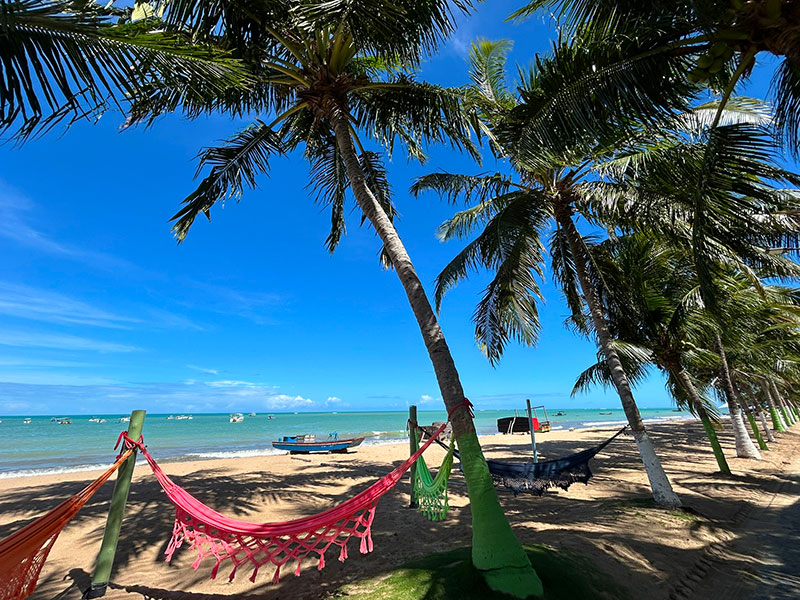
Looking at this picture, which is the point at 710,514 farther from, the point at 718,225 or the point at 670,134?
the point at 670,134

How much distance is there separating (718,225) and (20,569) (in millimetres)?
5689

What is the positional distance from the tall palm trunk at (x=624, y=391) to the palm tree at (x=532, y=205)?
0.04ft

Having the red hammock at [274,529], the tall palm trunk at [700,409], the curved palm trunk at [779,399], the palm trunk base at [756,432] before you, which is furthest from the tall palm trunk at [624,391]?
the curved palm trunk at [779,399]

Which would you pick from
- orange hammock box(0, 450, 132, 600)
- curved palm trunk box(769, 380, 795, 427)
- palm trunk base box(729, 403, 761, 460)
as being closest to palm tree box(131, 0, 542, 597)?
orange hammock box(0, 450, 132, 600)

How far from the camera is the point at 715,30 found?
212cm

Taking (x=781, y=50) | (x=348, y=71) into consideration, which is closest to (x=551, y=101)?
(x=781, y=50)

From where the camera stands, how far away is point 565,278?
19.8 ft

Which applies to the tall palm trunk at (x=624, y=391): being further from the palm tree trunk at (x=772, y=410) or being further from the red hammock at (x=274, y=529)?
the palm tree trunk at (x=772, y=410)

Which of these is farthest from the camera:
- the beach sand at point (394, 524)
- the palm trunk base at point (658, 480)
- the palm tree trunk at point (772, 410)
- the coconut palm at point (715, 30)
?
the palm tree trunk at point (772, 410)

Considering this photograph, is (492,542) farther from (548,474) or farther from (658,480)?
(658,480)

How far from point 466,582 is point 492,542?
0.91 ft

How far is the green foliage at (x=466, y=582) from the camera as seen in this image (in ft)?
7.07

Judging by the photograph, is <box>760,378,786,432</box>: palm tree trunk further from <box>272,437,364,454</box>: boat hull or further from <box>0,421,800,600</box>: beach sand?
<box>272,437,364,454</box>: boat hull

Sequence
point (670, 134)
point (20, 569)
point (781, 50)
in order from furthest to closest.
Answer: point (670, 134), point (20, 569), point (781, 50)
